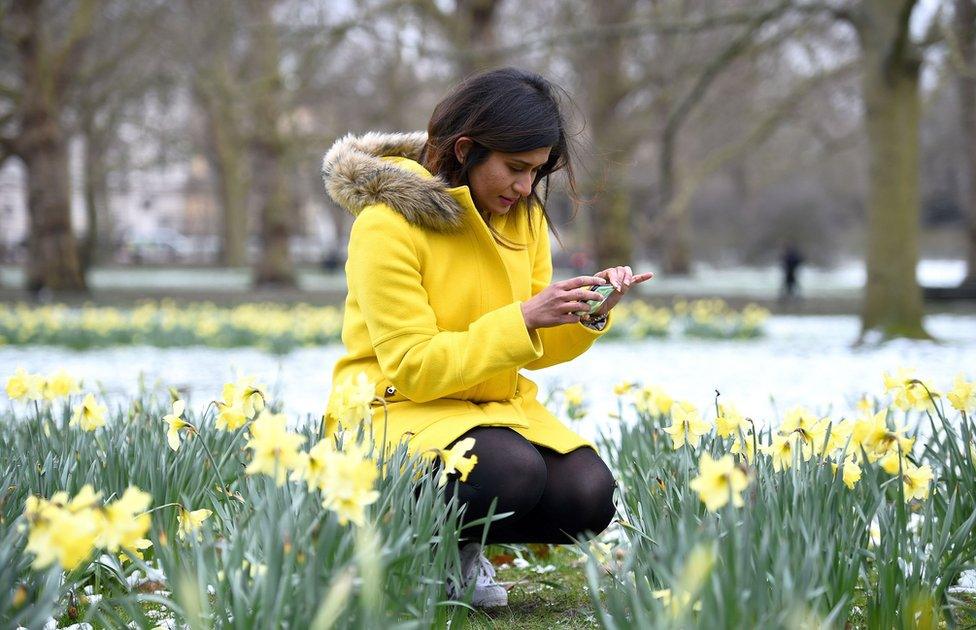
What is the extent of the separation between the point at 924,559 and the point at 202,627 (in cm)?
135

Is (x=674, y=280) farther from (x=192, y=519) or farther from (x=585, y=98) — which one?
(x=192, y=519)

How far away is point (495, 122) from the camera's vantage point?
91.5 inches

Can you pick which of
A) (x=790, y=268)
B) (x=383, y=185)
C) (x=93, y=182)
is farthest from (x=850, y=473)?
(x=93, y=182)

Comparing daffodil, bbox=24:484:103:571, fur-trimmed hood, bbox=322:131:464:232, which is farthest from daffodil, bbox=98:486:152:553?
fur-trimmed hood, bbox=322:131:464:232

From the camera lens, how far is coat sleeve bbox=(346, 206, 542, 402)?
2195mm

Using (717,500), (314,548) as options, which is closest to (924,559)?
(717,500)

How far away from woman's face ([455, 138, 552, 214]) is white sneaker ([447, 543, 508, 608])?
2.73ft

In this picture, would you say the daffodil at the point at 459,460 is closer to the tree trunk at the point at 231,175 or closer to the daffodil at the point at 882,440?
the daffodil at the point at 882,440

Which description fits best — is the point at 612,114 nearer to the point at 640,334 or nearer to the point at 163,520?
the point at 640,334

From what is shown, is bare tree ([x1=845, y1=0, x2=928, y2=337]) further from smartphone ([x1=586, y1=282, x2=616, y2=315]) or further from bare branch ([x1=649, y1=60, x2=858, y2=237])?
smartphone ([x1=586, y1=282, x2=616, y2=315])

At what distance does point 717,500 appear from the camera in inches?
58.9

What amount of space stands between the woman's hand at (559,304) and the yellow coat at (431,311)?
33mm

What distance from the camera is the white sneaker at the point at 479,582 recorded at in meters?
2.25

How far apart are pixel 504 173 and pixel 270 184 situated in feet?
52.1
